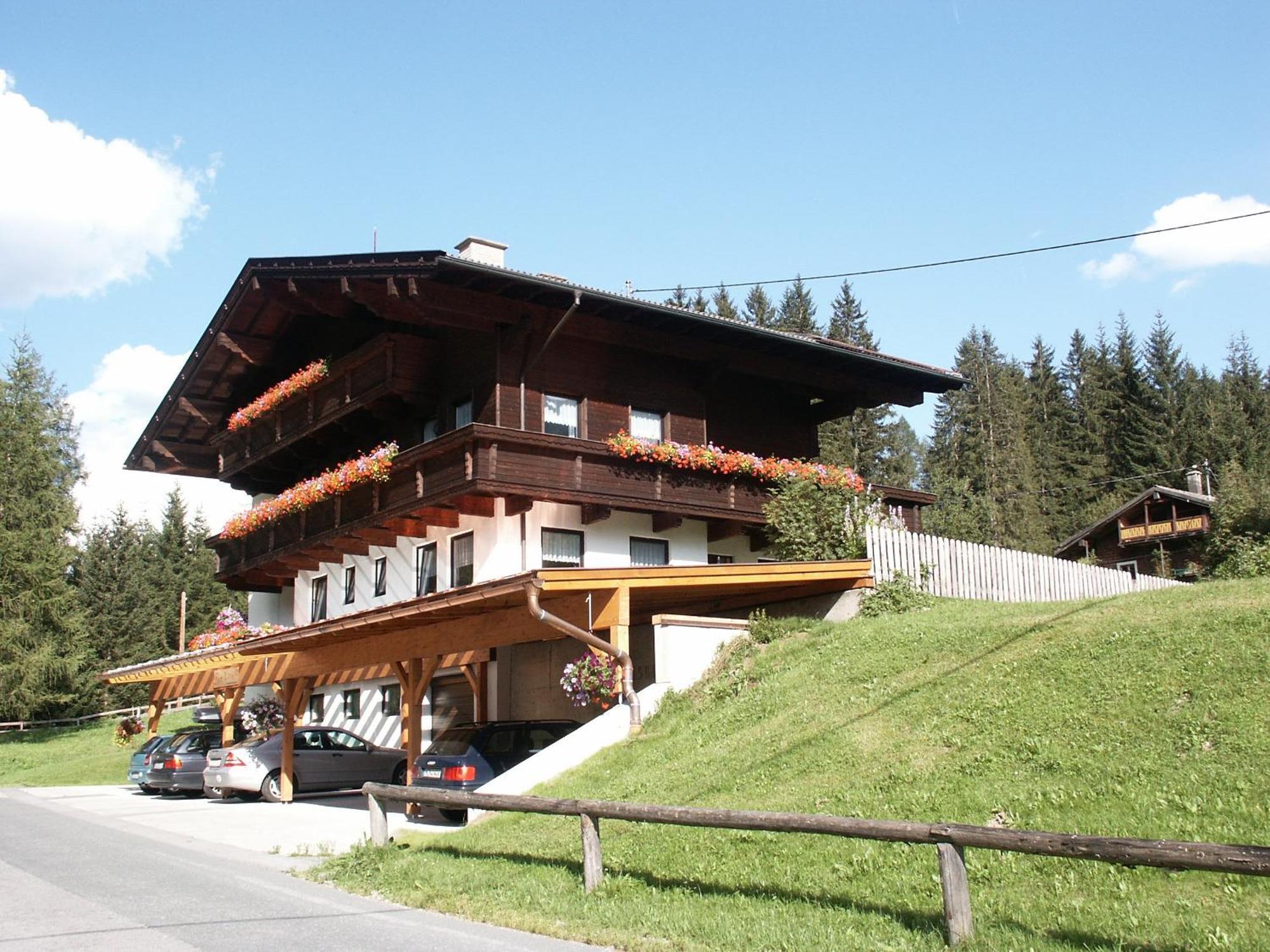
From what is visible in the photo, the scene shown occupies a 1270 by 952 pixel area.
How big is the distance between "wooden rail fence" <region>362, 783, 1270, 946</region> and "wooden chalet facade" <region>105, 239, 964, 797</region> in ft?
20.3

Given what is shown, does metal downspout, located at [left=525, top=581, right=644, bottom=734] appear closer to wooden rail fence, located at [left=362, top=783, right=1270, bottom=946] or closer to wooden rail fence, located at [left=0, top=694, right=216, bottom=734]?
wooden rail fence, located at [left=362, top=783, right=1270, bottom=946]

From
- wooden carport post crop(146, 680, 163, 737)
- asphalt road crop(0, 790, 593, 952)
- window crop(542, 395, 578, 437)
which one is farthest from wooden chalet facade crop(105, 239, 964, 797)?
asphalt road crop(0, 790, 593, 952)

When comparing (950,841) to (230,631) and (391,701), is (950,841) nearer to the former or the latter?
(391,701)

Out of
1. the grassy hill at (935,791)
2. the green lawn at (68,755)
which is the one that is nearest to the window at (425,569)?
the grassy hill at (935,791)

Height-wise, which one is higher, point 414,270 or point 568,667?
point 414,270

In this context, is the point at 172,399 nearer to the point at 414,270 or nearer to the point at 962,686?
the point at 414,270

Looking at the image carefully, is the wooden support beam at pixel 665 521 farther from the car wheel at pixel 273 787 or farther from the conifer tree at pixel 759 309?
the conifer tree at pixel 759 309

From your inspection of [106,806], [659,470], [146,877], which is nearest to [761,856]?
[146,877]

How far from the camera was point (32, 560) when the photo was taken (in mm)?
47031

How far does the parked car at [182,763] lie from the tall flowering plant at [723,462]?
438 inches

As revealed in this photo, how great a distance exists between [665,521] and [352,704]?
10.8 m

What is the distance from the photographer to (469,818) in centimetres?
1374

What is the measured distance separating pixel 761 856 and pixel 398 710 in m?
18.8

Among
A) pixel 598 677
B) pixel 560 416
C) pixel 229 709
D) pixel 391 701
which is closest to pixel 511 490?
pixel 560 416
